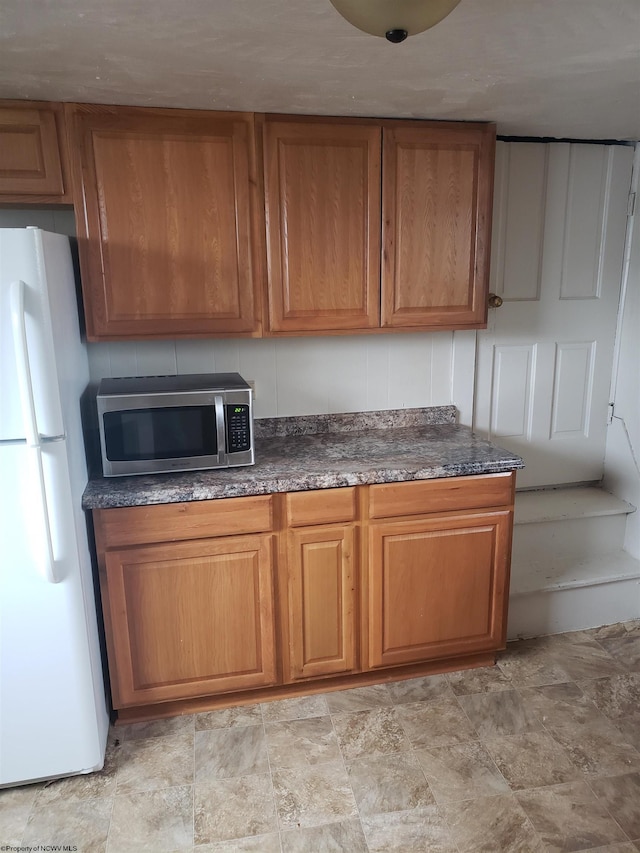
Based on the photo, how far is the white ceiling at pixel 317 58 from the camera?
4.48 ft

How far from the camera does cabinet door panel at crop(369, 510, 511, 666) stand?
7.40 ft

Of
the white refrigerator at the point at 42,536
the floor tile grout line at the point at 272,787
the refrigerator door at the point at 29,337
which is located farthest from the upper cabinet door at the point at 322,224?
the floor tile grout line at the point at 272,787

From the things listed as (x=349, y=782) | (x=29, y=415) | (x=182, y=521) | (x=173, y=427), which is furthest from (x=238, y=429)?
(x=349, y=782)

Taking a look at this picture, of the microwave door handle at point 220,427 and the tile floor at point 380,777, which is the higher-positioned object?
the microwave door handle at point 220,427

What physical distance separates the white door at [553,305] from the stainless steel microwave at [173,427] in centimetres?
124

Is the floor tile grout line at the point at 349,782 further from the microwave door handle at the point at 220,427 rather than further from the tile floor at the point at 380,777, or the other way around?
the microwave door handle at the point at 220,427

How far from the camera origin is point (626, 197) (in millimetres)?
2797

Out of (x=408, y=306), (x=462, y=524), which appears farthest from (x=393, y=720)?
(x=408, y=306)

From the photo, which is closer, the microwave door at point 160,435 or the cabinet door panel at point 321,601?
the microwave door at point 160,435

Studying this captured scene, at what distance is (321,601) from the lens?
224 centimetres

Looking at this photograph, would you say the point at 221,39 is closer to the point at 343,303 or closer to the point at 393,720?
the point at 343,303

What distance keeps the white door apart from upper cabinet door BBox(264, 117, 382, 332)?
74 cm

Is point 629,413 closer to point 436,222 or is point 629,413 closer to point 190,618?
point 436,222

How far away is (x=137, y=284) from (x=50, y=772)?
5.24 feet
